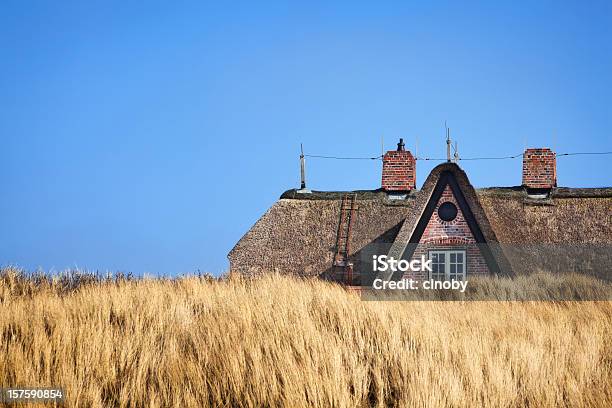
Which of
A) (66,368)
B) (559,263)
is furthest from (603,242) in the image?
(66,368)

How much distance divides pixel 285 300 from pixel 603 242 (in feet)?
43.2

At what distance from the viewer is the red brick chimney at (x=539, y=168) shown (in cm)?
2092

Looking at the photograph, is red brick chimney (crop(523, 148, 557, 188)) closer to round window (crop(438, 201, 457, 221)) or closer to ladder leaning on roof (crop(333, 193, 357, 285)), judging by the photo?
round window (crop(438, 201, 457, 221))

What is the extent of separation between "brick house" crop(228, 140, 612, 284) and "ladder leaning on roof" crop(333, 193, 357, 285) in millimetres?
33

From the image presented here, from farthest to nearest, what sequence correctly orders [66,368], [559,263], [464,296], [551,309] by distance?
[559,263] < [464,296] < [551,309] < [66,368]

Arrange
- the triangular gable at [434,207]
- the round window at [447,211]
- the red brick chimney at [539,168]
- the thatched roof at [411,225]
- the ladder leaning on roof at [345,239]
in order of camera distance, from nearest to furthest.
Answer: the triangular gable at [434,207], the thatched roof at [411,225], the round window at [447,211], the ladder leaning on roof at [345,239], the red brick chimney at [539,168]

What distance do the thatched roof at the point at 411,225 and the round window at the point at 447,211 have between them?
23.7 inches

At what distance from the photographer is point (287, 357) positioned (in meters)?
6.24

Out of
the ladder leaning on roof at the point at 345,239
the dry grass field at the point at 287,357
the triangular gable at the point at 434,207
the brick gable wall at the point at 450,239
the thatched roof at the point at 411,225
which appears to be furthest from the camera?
the ladder leaning on roof at the point at 345,239

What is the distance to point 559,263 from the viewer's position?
60.5 feet

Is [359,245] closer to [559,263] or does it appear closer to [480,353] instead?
[559,263]
